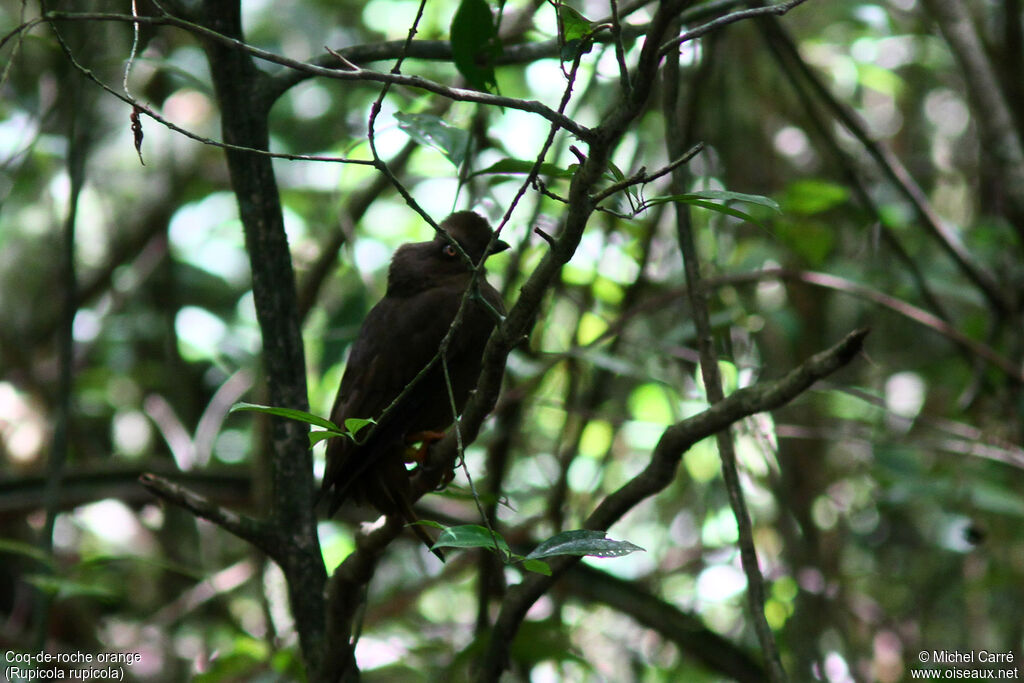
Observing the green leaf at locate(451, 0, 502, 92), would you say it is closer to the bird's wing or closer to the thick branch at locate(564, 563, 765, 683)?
the bird's wing

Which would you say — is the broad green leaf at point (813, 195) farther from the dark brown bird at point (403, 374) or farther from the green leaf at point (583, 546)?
the green leaf at point (583, 546)

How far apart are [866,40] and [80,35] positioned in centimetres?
426

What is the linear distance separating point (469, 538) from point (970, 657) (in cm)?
359

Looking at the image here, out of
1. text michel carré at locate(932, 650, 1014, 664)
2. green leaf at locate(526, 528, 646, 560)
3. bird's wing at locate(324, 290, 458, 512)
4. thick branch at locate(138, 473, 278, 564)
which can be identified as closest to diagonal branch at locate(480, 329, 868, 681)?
green leaf at locate(526, 528, 646, 560)

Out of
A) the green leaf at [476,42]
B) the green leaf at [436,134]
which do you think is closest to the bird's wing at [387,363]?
the green leaf at [436,134]

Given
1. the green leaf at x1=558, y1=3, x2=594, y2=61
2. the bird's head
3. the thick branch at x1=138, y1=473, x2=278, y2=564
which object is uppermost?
the bird's head

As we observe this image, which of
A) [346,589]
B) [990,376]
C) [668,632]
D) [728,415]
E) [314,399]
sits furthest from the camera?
[314,399]

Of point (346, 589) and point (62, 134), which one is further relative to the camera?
point (62, 134)

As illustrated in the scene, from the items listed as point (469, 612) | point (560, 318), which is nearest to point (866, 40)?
point (560, 318)

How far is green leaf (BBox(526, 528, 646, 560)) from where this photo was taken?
172 centimetres

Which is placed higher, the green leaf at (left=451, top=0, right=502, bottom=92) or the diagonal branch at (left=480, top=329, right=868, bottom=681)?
the green leaf at (left=451, top=0, right=502, bottom=92)

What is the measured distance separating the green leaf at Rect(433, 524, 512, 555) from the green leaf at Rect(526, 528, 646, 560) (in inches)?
2.6

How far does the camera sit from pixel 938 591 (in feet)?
15.5

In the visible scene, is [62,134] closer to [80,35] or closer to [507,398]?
[80,35]
